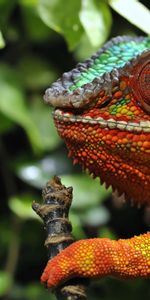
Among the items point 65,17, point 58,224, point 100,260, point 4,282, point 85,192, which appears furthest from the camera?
point 85,192

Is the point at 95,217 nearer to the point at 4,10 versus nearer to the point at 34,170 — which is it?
the point at 34,170

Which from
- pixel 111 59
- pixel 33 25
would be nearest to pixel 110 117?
pixel 111 59

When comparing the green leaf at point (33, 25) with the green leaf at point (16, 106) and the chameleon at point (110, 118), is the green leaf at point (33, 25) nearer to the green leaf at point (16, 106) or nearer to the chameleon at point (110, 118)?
the green leaf at point (16, 106)

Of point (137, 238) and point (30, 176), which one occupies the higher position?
point (137, 238)

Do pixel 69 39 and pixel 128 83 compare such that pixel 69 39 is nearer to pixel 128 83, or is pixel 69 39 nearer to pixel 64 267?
pixel 128 83

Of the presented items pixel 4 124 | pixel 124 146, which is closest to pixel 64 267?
pixel 124 146

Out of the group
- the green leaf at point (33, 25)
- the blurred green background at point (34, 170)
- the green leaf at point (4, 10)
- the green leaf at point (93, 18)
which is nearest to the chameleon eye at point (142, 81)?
the green leaf at point (93, 18)

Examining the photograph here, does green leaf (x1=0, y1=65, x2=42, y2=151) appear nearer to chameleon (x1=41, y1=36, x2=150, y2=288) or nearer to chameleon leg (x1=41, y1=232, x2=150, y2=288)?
chameleon (x1=41, y1=36, x2=150, y2=288)
